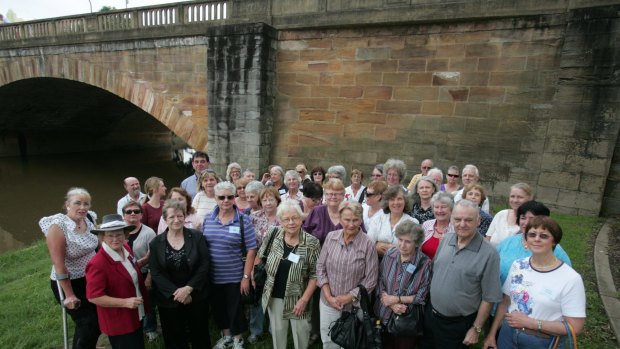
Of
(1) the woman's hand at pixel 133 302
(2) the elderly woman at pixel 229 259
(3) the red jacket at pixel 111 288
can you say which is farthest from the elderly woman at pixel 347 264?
(3) the red jacket at pixel 111 288

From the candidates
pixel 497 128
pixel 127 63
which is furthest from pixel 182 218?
pixel 127 63

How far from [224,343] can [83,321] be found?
1.21 meters

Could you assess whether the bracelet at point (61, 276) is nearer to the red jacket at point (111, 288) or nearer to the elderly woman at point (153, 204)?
the red jacket at point (111, 288)

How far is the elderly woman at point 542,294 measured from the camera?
1.97m

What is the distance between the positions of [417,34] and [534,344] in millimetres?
6148

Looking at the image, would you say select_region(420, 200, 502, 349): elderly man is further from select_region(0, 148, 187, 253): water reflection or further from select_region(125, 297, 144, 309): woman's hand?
select_region(0, 148, 187, 253): water reflection

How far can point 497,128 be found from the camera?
647 centimetres

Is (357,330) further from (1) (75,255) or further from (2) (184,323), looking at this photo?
(1) (75,255)

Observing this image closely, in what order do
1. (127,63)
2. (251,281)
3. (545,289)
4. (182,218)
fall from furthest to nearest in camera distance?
1. (127,63)
2. (251,281)
3. (182,218)
4. (545,289)

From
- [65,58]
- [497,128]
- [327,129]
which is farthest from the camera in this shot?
[65,58]

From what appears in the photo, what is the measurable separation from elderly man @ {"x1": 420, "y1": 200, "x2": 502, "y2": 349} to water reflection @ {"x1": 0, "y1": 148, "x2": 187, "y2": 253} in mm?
10123

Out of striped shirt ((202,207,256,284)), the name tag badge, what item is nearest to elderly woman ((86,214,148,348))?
striped shirt ((202,207,256,284))

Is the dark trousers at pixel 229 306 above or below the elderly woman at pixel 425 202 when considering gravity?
below

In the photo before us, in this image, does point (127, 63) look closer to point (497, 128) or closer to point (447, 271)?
point (497, 128)
